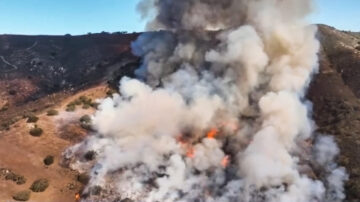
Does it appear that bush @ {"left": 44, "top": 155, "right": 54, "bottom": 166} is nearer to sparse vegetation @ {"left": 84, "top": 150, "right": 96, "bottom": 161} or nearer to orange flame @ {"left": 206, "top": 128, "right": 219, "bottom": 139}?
sparse vegetation @ {"left": 84, "top": 150, "right": 96, "bottom": 161}

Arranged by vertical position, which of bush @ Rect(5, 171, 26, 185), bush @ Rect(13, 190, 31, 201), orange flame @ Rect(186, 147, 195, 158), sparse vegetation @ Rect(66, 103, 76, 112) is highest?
sparse vegetation @ Rect(66, 103, 76, 112)

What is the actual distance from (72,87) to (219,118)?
34.2 m

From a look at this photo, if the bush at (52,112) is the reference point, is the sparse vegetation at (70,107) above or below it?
above

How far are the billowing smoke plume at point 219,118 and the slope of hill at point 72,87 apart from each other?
7.89 feet

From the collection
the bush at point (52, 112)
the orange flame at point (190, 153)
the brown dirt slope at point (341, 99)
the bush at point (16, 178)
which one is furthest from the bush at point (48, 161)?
the brown dirt slope at point (341, 99)

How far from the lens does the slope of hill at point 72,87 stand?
1903 inches

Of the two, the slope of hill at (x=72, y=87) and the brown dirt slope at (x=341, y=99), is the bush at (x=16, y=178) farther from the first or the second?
the brown dirt slope at (x=341, y=99)

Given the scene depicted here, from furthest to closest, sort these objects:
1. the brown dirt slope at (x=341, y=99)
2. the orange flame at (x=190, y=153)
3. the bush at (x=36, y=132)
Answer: the bush at (x=36, y=132) < the brown dirt slope at (x=341, y=99) < the orange flame at (x=190, y=153)

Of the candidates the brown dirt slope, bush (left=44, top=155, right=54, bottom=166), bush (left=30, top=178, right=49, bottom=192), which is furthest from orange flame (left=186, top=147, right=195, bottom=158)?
the brown dirt slope

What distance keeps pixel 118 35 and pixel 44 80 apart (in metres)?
21.3

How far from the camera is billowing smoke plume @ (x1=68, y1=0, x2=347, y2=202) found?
143 feet

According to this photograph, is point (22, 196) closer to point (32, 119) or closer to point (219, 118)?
point (32, 119)

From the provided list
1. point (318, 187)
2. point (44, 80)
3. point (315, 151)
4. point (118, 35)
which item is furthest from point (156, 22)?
point (118, 35)

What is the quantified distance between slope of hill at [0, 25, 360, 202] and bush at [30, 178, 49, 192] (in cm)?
78
